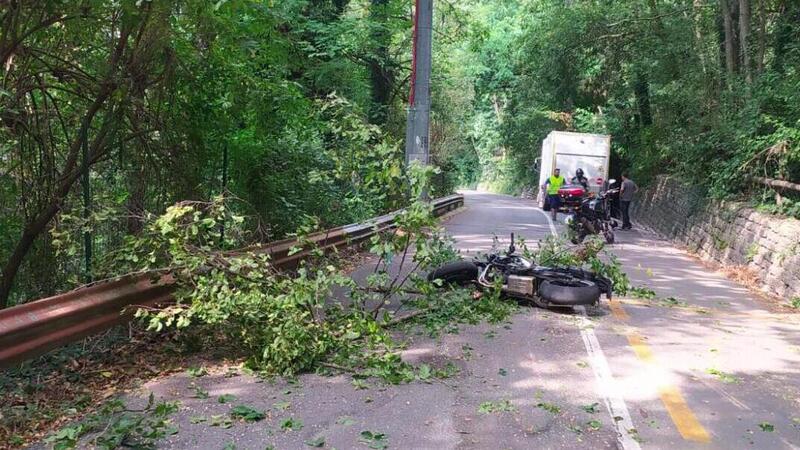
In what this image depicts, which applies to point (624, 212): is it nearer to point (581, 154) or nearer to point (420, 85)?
point (581, 154)

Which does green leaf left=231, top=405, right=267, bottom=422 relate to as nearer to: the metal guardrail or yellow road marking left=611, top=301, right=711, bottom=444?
the metal guardrail

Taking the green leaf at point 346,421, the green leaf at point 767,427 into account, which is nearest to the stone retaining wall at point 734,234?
the green leaf at point 767,427

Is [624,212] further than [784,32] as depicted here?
Yes

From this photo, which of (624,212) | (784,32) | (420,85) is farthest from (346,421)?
(624,212)

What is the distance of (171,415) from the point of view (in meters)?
4.85

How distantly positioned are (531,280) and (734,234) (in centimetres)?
800

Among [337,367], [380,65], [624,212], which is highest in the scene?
[380,65]

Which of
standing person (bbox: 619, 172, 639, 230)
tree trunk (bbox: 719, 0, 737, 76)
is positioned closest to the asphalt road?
tree trunk (bbox: 719, 0, 737, 76)

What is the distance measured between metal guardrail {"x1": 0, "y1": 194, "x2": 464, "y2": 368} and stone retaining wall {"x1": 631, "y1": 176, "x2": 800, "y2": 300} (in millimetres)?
9392

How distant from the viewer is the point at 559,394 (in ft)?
18.4

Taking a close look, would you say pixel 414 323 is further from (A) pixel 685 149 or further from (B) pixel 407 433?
(A) pixel 685 149

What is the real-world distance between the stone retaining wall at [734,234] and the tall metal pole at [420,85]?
23.2 ft

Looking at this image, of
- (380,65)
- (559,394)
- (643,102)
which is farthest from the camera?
(643,102)

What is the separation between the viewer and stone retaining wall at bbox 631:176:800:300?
36.7 feet
